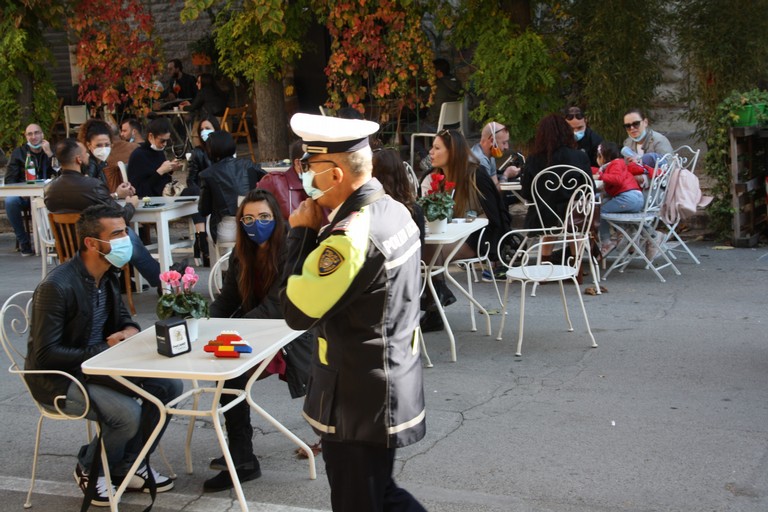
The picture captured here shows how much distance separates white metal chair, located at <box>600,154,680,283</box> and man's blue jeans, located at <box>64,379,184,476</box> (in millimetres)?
4813

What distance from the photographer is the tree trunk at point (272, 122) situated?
12.9 meters

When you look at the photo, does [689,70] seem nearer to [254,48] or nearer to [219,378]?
[254,48]

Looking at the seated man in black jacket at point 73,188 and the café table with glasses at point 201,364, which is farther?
the seated man in black jacket at point 73,188

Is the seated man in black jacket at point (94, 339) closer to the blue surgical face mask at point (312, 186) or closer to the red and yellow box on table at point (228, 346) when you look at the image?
the red and yellow box on table at point (228, 346)

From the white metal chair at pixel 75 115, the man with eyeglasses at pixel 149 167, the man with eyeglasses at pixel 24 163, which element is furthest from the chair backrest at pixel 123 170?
the white metal chair at pixel 75 115

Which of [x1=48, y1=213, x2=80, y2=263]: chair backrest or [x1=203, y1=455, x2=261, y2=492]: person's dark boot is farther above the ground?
[x1=48, y1=213, x2=80, y2=263]: chair backrest

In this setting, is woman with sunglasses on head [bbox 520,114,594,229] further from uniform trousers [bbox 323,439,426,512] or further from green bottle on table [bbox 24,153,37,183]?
green bottle on table [bbox 24,153,37,183]

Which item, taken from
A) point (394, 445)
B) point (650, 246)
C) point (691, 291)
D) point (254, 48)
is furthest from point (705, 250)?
point (394, 445)

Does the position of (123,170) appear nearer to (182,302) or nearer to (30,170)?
(30,170)

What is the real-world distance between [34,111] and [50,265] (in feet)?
17.5

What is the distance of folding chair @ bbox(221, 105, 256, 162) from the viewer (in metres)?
14.5

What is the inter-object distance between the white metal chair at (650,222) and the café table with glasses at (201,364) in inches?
182

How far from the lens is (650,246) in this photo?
870 centimetres

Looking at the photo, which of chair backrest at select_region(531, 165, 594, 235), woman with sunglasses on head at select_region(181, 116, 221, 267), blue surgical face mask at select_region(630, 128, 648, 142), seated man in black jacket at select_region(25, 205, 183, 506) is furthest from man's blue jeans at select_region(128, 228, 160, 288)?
blue surgical face mask at select_region(630, 128, 648, 142)
